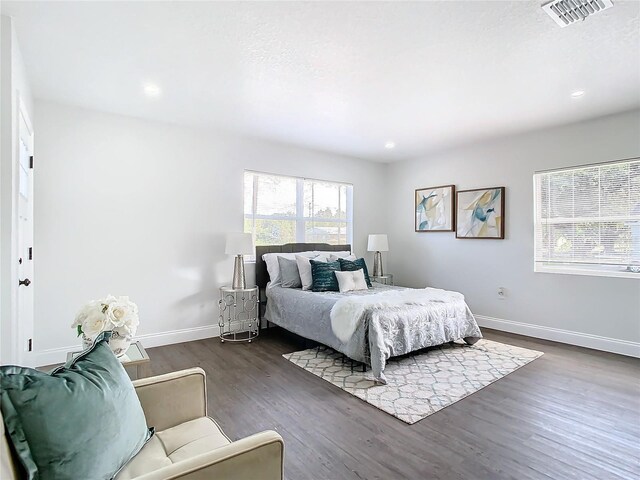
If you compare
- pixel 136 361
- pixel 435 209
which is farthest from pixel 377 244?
pixel 136 361

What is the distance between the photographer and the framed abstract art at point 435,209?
526 cm

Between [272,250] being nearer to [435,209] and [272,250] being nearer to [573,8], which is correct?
[435,209]

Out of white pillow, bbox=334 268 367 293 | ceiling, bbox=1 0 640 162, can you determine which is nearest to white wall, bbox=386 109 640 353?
ceiling, bbox=1 0 640 162

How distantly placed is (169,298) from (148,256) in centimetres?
55

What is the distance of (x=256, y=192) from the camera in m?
4.81

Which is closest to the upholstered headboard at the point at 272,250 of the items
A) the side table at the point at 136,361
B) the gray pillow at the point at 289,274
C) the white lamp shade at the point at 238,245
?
the gray pillow at the point at 289,274

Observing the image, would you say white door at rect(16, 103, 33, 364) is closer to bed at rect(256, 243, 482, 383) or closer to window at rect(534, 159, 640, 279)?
bed at rect(256, 243, 482, 383)

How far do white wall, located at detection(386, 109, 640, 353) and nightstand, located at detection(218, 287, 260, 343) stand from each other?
2.72 metres

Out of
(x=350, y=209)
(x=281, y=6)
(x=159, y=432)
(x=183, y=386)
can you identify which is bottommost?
(x=159, y=432)

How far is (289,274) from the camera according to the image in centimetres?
445

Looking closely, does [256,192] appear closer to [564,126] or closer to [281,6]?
[281,6]

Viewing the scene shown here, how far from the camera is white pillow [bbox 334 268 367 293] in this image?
423cm

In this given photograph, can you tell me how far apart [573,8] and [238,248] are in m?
3.54

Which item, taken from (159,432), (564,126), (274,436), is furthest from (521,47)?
(159,432)
